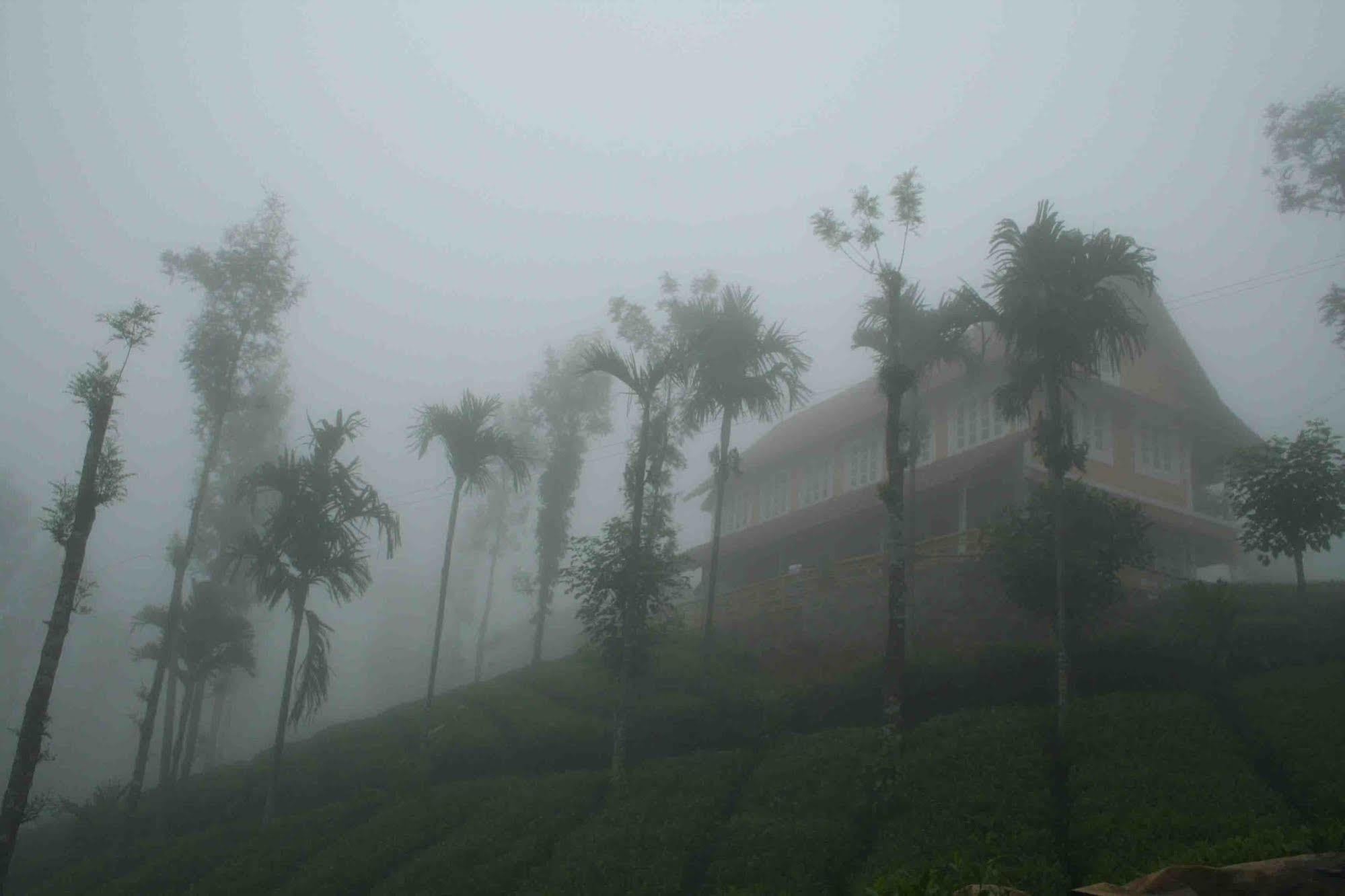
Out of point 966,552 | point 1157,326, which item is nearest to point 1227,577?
point 1157,326

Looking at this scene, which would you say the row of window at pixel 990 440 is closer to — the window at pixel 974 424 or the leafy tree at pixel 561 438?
the window at pixel 974 424

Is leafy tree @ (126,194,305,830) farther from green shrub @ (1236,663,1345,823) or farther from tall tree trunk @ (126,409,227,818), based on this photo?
green shrub @ (1236,663,1345,823)

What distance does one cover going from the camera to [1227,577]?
125 ft

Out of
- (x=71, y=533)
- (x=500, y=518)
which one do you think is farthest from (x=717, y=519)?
(x=500, y=518)

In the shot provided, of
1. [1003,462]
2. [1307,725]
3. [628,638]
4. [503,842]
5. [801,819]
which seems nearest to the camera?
[1307,725]

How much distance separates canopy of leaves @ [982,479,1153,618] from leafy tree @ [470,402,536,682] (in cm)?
2617

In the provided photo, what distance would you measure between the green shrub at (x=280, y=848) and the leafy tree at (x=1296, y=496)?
20.7m

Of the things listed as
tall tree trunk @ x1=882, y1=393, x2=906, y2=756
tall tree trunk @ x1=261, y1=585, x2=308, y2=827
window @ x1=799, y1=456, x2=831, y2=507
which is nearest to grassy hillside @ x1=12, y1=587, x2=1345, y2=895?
tall tree trunk @ x1=261, y1=585, x2=308, y2=827

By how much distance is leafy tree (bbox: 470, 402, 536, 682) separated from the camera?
148 feet

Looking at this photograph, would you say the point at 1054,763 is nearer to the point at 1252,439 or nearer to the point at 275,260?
the point at 1252,439

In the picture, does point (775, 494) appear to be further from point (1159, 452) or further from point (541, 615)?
point (1159, 452)

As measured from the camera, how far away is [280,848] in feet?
61.6

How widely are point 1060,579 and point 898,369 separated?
16.3 feet

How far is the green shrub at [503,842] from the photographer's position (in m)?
15.2
